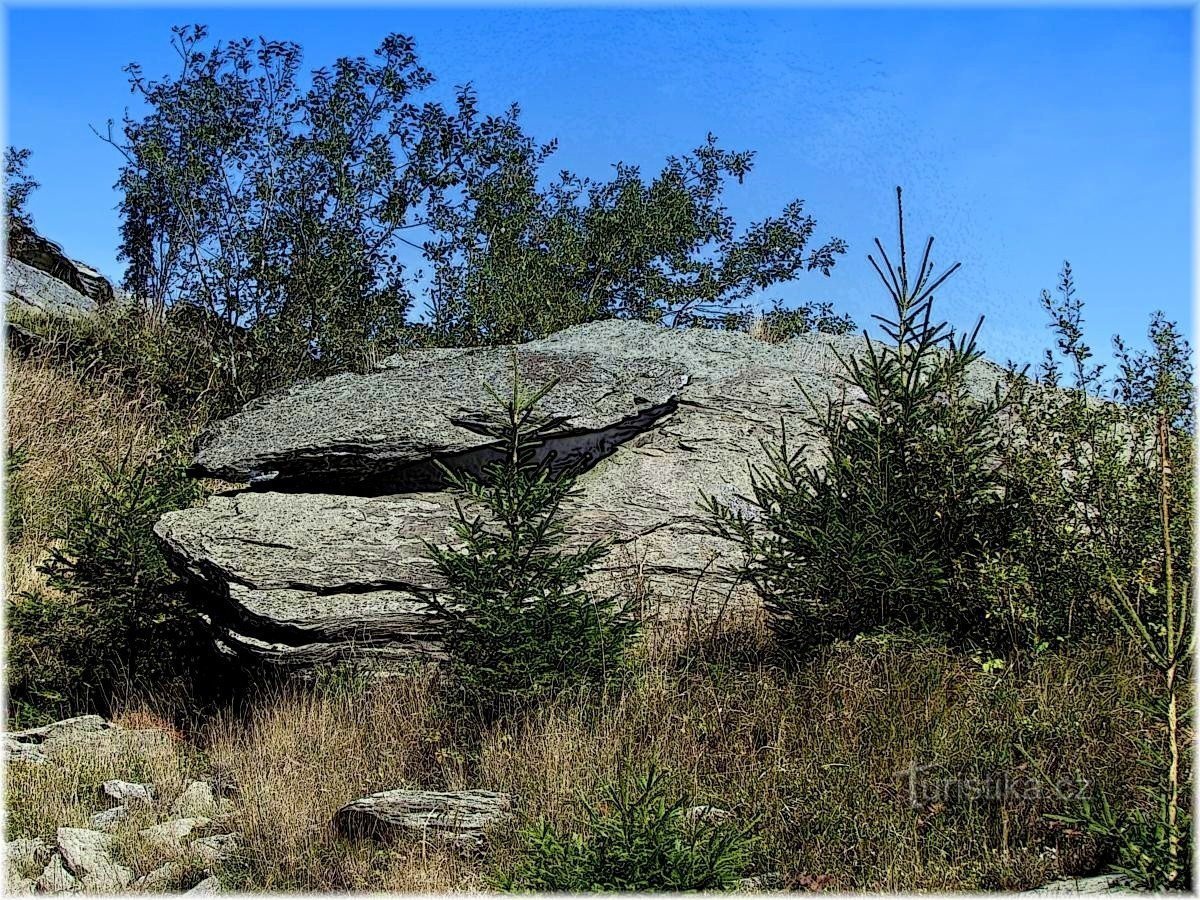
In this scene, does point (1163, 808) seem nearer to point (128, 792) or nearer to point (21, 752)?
point (128, 792)

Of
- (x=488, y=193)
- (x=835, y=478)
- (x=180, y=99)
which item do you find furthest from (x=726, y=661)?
(x=180, y=99)

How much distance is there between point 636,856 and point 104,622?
210 inches

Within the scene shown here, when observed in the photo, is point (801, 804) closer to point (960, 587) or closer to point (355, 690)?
point (960, 587)

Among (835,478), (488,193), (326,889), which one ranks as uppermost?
(488,193)

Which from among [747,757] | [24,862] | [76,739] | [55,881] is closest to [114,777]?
[76,739]

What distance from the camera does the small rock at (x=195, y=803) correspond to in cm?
661

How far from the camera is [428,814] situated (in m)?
5.70

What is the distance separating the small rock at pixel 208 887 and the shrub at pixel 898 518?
3.27m

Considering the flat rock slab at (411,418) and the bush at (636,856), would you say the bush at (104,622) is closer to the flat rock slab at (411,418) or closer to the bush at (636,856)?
the flat rock slab at (411,418)

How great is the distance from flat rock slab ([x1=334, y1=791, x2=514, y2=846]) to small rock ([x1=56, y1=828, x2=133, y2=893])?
3.64 feet

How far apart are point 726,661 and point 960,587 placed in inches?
56.8

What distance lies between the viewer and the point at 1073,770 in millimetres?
5410

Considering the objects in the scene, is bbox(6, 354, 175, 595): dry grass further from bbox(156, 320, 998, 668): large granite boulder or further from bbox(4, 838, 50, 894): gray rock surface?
bbox(4, 838, 50, 894): gray rock surface

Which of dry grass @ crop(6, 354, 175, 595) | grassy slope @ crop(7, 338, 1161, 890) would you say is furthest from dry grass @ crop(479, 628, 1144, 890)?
dry grass @ crop(6, 354, 175, 595)
